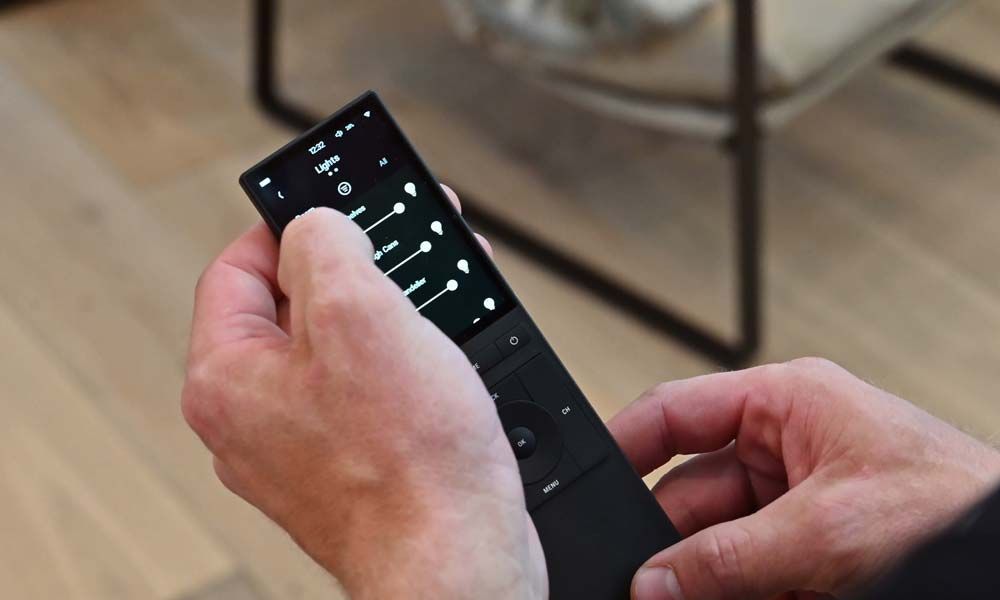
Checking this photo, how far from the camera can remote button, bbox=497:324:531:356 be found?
1.96ft

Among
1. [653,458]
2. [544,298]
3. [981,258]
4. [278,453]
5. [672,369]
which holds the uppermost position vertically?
[278,453]

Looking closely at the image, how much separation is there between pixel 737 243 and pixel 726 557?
795 mm

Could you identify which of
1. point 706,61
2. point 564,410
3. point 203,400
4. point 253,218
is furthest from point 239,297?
point 253,218

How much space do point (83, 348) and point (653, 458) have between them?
0.83 m

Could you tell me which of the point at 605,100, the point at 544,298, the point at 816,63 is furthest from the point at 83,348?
the point at 816,63

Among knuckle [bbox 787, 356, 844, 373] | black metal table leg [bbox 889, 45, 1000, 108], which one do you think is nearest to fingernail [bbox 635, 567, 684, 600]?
knuckle [bbox 787, 356, 844, 373]

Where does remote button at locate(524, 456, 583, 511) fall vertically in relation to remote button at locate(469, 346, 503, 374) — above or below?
below

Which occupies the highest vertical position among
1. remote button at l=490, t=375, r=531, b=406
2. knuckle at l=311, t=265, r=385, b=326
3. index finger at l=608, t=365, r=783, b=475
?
knuckle at l=311, t=265, r=385, b=326

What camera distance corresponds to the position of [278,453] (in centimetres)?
49

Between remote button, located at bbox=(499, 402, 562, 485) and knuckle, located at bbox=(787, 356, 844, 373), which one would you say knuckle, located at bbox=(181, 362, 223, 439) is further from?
knuckle, located at bbox=(787, 356, 844, 373)

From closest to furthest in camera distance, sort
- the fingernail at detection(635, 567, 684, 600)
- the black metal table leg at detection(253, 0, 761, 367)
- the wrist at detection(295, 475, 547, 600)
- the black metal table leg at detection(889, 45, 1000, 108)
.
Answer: the wrist at detection(295, 475, 547, 600) < the fingernail at detection(635, 567, 684, 600) < the black metal table leg at detection(253, 0, 761, 367) < the black metal table leg at detection(889, 45, 1000, 108)

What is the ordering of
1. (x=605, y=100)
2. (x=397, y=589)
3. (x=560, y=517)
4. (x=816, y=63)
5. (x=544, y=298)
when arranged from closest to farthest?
(x=397, y=589) → (x=560, y=517) → (x=816, y=63) → (x=605, y=100) → (x=544, y=298)

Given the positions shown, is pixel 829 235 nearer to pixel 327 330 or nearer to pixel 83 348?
pixel 83 348

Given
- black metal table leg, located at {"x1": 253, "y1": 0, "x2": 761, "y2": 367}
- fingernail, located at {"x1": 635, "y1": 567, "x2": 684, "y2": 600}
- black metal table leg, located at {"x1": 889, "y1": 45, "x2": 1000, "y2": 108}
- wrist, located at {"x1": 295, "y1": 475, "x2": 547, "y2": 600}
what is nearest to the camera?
wrist, located at {"x1": 295, "y1": 475, "x2": 547, "y2": 600}
